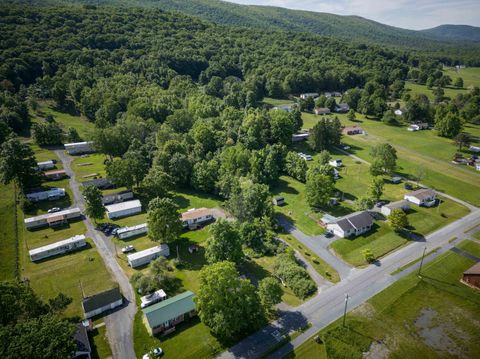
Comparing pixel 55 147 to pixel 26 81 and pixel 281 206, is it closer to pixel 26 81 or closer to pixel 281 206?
pixel 26 81

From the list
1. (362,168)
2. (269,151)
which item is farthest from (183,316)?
(362,168)

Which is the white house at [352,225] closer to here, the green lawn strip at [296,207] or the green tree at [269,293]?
the green lawn strip at [296,207]

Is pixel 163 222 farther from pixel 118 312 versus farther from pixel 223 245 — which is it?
pixel 118 312

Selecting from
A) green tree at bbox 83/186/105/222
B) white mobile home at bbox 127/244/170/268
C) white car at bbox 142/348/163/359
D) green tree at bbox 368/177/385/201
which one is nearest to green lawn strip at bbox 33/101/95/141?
green tree at bbox 83/186/105/222

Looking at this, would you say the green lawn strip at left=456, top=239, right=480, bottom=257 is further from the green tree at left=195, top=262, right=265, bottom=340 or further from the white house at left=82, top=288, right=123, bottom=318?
the white house at left=82, top=288, right=123, bottom=318

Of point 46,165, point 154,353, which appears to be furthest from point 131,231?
point 46,165

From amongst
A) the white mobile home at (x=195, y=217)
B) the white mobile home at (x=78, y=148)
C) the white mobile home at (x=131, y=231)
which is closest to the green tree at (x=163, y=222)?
the white mobile home at (x=131, y=231)
